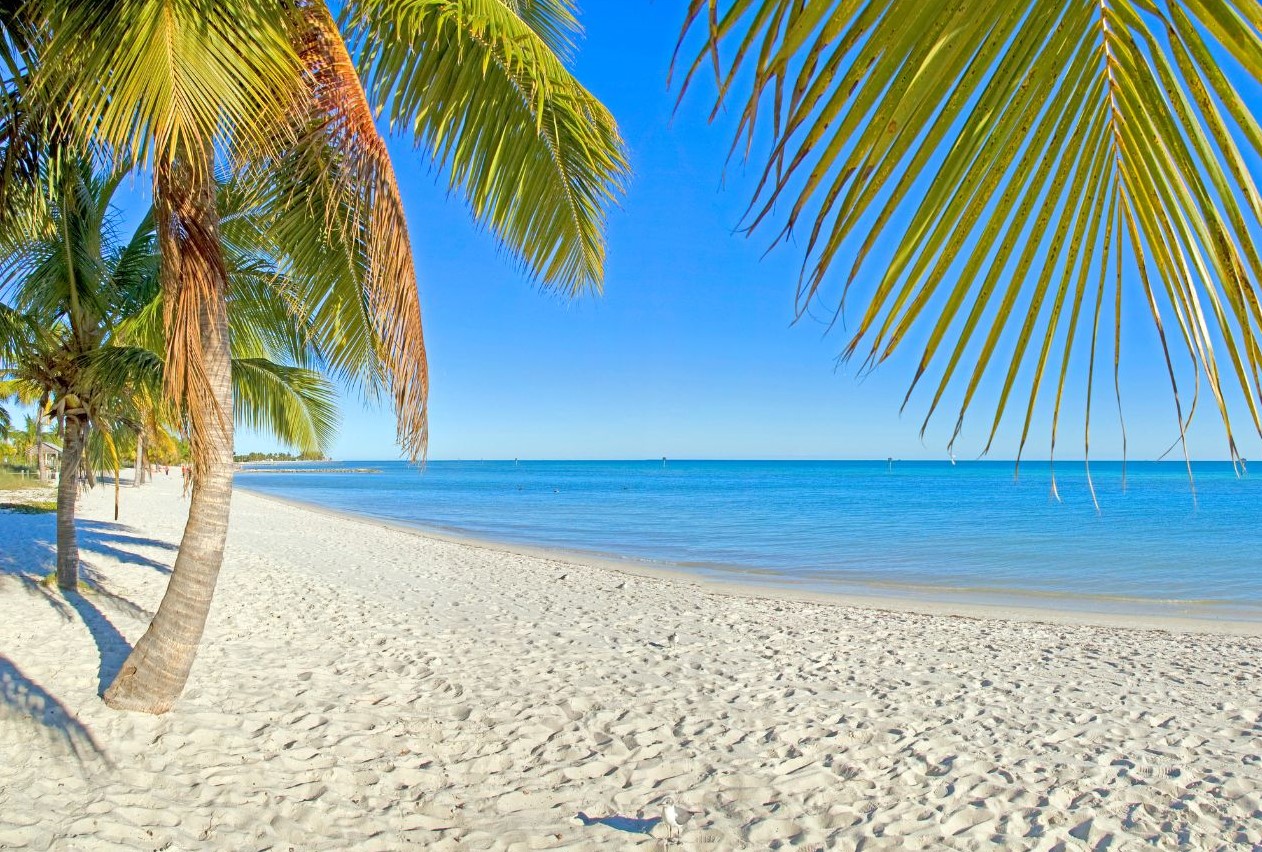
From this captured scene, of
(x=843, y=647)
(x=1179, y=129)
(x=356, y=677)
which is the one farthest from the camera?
(x=843, y=647)

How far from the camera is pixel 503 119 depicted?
162 inches

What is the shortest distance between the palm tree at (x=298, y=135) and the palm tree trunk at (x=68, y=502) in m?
3.90

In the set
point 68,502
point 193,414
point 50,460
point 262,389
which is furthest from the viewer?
point 50,460

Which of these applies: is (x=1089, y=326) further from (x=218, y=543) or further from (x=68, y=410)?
(x=68, y=410)

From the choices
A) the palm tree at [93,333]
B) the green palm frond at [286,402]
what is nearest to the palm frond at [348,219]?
the palm tree at [93,333]

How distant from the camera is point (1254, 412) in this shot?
0.73m

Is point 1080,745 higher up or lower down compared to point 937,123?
lower down

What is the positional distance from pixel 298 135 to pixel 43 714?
12.5 ft

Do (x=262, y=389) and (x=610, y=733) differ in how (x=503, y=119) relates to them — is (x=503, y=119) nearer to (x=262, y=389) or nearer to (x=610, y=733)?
(x=610, y=733)

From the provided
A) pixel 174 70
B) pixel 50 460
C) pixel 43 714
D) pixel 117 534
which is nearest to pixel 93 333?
pixel 43 714

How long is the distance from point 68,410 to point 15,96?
380cm

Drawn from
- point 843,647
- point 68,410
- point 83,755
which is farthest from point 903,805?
point 68,410

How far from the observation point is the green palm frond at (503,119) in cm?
388

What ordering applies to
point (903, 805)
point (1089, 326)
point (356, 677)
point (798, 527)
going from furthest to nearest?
1. point (798, 527)
2. point (356, 677)
3. point (903, 805)
4. point (1089, 326)
